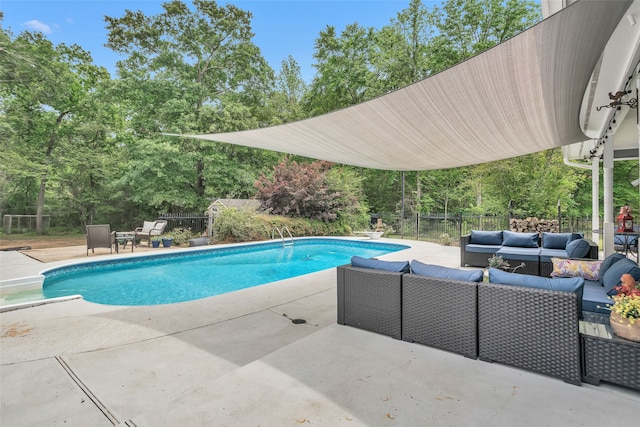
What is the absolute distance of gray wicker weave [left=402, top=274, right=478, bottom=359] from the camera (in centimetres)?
236

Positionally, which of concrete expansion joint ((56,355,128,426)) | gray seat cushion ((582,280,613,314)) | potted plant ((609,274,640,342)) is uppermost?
potted plant ((609,274,640,342))

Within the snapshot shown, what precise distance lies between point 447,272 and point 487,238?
4.51 m

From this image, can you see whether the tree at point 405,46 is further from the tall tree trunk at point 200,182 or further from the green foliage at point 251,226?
the tall tree trunk at point 200,182

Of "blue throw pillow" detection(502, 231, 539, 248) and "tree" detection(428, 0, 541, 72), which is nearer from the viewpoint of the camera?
A: "blue throw pillow" detection(502, 231, 539, 248)

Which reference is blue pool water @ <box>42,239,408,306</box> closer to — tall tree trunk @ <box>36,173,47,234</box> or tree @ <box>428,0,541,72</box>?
tall tree trunk @ <box>36,173,47,234</box>

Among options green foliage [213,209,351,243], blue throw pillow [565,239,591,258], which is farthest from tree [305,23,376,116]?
blue throw pillow [565,239,591,258]

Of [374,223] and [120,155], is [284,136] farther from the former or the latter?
[120,155]

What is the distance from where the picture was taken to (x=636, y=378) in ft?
6.10

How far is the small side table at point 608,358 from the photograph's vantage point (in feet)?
6.11

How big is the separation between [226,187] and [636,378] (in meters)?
14.9

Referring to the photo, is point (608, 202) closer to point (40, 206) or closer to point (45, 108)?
point (40, 206)

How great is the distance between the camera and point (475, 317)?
92.4 inches

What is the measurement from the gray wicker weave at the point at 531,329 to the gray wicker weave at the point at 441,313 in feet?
0.22

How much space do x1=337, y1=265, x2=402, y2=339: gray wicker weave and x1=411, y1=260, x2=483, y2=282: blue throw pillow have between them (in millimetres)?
184
